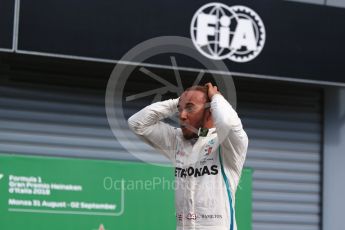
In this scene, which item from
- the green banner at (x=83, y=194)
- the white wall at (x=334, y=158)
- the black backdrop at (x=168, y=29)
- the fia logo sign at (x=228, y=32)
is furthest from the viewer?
the white wall at (x=334, y=158)

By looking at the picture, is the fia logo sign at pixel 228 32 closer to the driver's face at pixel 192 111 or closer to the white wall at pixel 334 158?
the white wall at pixel 334 158

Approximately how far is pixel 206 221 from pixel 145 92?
177 inches

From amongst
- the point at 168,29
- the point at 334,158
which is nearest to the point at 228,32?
the point at 168,29

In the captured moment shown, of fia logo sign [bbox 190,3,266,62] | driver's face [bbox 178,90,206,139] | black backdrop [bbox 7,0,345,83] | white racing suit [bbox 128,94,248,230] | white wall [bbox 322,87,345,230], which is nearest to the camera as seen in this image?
white racing suit [bbox 128,94,248,230]

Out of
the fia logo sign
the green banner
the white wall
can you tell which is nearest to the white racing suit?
the green banner

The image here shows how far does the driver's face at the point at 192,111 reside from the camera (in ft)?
18.3

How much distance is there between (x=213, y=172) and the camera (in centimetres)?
549

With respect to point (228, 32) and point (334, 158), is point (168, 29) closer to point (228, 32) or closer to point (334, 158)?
point (228, 32)

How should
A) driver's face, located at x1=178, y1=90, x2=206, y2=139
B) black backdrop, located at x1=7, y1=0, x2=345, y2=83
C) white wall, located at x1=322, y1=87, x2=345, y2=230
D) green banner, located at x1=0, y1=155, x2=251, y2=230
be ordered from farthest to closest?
white wall, located at x1=322, y1=87, x2=345, y2=230 → green banner, located at x1=0, y1=155, x2=251, y2=230 → black backdrop, located at x1=7, y1=0, x2=345, y2=83 → driver's face, located at x1=178, y1=90, x2=206, y2=139

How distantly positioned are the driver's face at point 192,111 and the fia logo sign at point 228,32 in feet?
12.6

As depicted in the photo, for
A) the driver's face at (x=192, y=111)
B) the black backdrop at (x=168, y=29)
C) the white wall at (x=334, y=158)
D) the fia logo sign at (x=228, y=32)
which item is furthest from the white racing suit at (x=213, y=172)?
the white wall at (x=334, y=158)

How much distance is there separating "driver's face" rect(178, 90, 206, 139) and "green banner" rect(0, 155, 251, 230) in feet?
12.7

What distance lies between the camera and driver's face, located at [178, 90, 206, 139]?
5570 mm

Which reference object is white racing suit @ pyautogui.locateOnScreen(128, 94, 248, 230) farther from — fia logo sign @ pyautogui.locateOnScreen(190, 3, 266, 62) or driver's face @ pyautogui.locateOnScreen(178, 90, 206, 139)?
fia logo sign @ pyautogui.locateOnScreen(190, 3, 266, 62)
